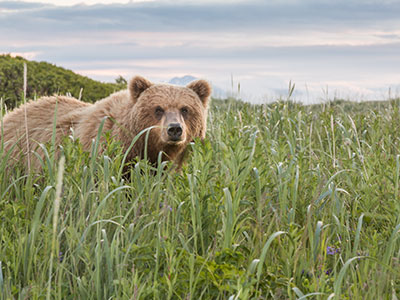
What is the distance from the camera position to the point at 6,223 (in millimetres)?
3488

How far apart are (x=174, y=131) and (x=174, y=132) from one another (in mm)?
11

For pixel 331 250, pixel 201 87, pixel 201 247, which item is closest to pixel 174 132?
pixel 201 87

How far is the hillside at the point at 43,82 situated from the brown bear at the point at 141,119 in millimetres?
5885

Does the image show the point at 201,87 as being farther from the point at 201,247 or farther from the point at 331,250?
the point at 331,250

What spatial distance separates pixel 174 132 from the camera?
5.15 meters

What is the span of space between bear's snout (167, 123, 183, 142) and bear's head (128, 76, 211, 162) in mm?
52

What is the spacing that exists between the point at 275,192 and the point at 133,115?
225cm

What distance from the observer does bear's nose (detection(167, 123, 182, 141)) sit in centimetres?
512

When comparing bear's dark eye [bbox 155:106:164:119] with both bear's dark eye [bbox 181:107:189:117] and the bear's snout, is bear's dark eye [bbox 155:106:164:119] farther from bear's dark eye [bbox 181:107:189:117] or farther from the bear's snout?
the bear's snout

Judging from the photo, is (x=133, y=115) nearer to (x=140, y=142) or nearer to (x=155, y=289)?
(x=140, y=142)

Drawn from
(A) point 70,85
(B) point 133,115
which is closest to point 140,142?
(B) point 133,115

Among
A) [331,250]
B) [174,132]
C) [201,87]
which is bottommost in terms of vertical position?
[331,250]

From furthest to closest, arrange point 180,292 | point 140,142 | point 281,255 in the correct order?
1. point 140,142
2. point 281,255
3. point 180,292

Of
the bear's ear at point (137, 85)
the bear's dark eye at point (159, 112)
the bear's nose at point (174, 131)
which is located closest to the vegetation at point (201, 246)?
the bear's nose at point (174, 131)
